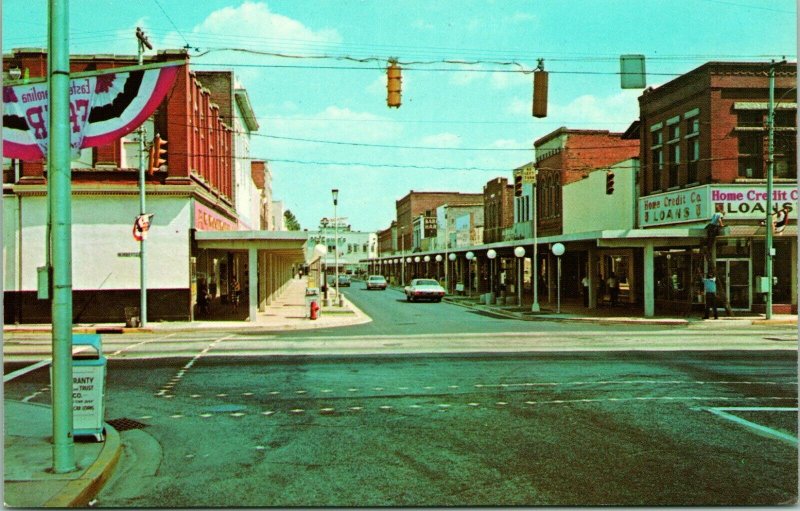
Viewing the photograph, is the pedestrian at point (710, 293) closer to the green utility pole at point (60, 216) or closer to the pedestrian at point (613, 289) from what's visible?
the pedestrian at point (613, 289)

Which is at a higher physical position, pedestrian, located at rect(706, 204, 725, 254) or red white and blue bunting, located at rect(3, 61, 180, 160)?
red white and blue bunting, located at rect(3, 61, 180, 160)

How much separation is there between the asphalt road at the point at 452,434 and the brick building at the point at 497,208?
4791 centimetres

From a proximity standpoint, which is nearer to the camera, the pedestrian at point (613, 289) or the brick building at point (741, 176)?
the brick building at point (741, 176)

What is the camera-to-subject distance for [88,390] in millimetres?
8461

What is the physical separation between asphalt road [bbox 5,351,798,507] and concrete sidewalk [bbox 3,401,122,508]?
201mm

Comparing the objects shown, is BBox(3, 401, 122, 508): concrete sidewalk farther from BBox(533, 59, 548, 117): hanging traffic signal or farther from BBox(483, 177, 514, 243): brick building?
BBox(483, 177, 514, 243): brick building

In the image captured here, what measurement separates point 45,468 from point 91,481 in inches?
30.5

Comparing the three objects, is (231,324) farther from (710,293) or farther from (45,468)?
(45,468)

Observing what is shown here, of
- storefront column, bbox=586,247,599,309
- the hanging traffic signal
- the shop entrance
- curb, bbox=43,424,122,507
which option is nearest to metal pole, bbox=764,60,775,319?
the shop entrance

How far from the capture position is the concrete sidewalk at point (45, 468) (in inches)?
248

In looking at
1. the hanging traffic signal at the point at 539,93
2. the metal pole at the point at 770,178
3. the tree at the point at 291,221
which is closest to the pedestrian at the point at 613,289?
the metal pole at the point at 770,178

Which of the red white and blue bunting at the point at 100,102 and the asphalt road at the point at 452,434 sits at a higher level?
the red white and blue bunting at the point at 100,102

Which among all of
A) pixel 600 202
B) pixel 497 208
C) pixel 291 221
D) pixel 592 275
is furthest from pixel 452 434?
pixel 291 221

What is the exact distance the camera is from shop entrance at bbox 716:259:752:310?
28625 millimetres
